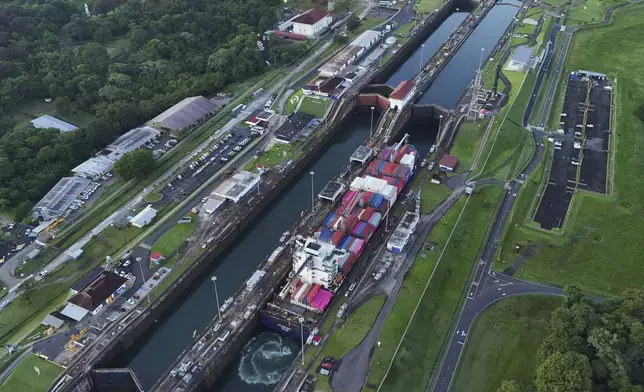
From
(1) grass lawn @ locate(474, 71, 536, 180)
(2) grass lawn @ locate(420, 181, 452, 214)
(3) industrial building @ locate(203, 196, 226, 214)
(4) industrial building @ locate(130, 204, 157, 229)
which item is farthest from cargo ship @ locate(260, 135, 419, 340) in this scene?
(4) industrial building @ locate(130, 204, 157, 229)

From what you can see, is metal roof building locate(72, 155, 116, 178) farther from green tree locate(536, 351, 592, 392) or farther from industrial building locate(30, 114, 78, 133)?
green tree locate(536, 351, 592, 392)

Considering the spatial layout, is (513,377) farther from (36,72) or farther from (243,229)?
(36,72)

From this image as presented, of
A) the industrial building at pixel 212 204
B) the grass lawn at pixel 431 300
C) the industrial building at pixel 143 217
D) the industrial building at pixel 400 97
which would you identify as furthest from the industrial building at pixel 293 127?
the grass lawn at pixel 431 300

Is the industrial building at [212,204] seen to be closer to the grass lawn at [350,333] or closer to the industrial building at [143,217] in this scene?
the industrial building at [143,217]

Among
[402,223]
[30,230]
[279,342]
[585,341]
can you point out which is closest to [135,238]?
[30,230]

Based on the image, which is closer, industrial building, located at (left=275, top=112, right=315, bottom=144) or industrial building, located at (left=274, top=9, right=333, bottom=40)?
industrial building, located at (left=275, top=112, right=315, bottom=144)
